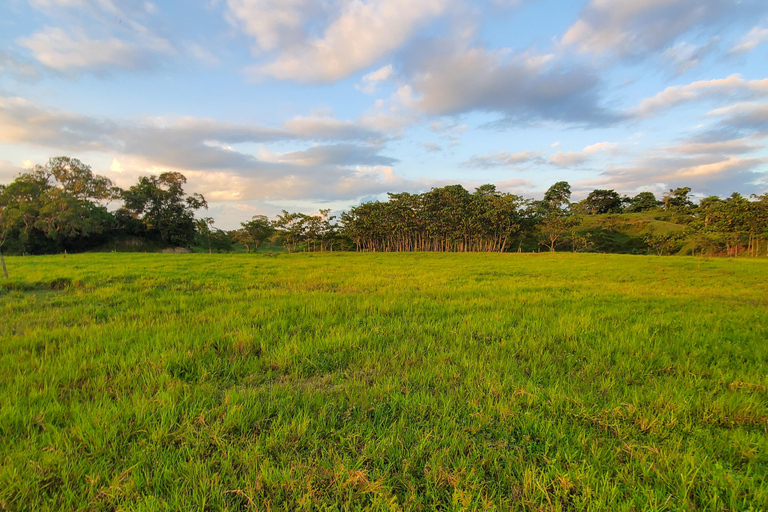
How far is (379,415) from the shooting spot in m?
2.60

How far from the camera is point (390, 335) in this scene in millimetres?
4688

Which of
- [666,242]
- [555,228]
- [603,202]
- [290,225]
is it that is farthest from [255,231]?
[603,202]

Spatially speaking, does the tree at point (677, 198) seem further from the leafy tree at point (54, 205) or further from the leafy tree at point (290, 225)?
the leafy tree at point (54, 205)

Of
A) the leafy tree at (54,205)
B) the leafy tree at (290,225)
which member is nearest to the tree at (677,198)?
the leafy tree at (290,225)

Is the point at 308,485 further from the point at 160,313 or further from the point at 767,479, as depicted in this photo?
the point at 160,313

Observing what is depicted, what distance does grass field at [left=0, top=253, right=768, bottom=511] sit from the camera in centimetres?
180

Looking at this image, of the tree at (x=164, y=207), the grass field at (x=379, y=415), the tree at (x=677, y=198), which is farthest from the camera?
the tree at (x=677, y=198)

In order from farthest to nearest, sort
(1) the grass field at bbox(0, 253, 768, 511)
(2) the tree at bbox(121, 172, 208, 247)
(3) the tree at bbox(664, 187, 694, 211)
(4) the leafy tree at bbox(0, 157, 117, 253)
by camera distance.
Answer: (3) the tree at bbox(664, 187, 694, 211), (2) the tree at bbox(121, 172, 208, 247), (4) the leafy tree at bbox(0, 157, 117, 253), (1) the grass field at bbox(0, 253, 768, 511)

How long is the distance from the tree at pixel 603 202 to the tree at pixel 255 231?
102350 millimetres

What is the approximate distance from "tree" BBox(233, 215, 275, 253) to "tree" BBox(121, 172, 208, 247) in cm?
856

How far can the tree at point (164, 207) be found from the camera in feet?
160

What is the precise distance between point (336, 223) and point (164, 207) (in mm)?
30181

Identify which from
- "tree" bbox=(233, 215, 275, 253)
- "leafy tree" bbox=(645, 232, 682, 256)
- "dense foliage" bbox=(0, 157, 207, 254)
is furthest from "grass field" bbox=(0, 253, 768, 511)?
"leafy tree" bbox=(645, 232, 682, 256)

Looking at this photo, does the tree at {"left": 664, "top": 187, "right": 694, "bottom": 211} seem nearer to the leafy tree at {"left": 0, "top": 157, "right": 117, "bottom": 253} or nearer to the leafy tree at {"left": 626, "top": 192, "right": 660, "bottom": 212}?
the leafy tree at {"left": 626, "top": 192, "right": 660, "bottom": 212}
